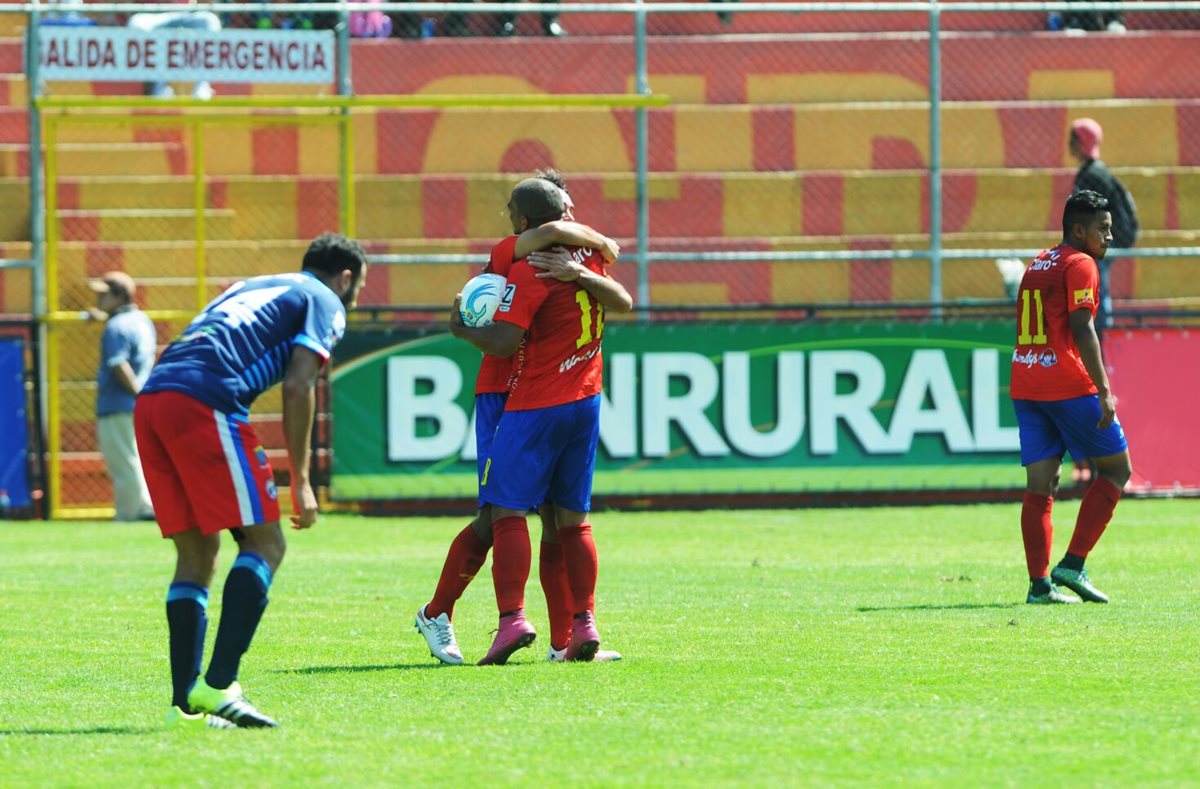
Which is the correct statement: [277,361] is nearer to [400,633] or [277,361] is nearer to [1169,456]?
[400,633]

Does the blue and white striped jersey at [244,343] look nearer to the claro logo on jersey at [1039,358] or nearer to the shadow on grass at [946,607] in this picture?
the shadow on grass at [946,607]

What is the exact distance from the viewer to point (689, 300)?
20875mm

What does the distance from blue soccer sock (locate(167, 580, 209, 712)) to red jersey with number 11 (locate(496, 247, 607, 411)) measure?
1.93 m

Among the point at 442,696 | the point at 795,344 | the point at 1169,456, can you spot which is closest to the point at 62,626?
the point at 442,696

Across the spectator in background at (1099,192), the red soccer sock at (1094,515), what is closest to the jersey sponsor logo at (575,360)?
the red soccer sock at (1094,515)

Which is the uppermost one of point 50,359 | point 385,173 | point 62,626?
point 385,173

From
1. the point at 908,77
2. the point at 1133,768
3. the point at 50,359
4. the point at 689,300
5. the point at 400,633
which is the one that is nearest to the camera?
the point at 1133,768

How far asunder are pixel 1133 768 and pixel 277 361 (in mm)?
3138

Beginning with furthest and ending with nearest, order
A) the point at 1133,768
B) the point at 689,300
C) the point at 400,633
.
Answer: the point at 689,300
the point at 400,633
the point at 1133,768

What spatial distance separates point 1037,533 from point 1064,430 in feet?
1.96

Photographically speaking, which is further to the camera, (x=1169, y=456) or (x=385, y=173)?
(x=385, y=173)

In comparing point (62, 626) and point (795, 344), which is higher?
point (795, 344)

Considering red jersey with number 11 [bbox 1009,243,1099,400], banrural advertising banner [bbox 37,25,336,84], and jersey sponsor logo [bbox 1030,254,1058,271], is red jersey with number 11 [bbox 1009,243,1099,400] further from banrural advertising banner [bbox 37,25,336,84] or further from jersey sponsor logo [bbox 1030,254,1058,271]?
banrural advertising banner [bbox 37,25,336,84]

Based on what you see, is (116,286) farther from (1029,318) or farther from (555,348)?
(555,348)
